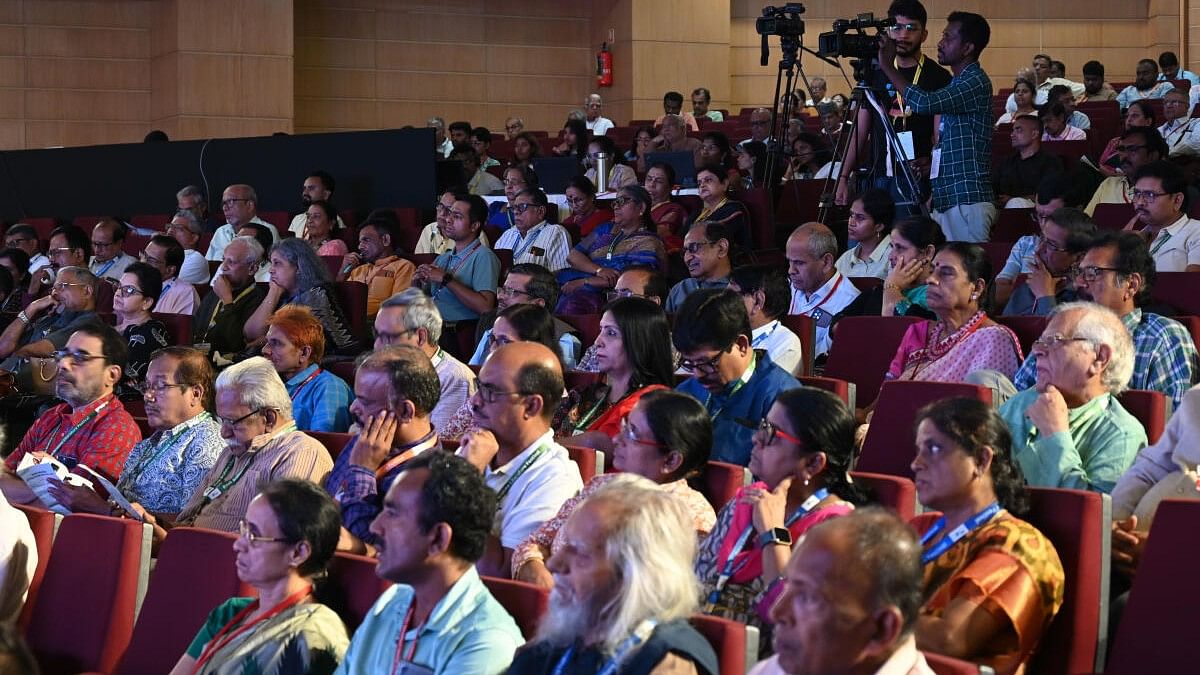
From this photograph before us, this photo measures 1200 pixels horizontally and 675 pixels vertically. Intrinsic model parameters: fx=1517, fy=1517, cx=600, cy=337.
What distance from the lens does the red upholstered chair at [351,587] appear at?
7.32 ft

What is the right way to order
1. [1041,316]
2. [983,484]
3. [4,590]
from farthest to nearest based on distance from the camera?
[1041,316]
[4,590]
[983,484]

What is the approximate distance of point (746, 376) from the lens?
112 inches

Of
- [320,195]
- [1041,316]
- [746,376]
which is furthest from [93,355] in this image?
[320,195]

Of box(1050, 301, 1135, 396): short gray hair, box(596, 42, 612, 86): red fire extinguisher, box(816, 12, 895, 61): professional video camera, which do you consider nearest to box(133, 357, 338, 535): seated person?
box(1050, 301, 1135, 396): short gray hair

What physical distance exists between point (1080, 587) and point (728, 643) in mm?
521

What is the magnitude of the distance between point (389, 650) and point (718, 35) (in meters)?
9.61

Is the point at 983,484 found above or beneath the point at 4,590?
above

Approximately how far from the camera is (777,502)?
208cm

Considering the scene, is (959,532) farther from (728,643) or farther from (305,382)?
(305,382)

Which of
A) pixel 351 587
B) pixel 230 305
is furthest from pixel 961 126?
pixel 351 587

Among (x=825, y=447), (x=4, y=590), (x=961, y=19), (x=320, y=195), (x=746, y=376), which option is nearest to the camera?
(x=825, y=447)

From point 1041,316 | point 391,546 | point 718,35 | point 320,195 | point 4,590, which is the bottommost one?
point 4,590

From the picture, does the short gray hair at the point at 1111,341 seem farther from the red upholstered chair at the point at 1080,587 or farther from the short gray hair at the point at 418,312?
the short gray hair at the point at 418,312

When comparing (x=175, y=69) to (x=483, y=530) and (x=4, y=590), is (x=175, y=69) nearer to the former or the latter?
(x=4, y=590)
